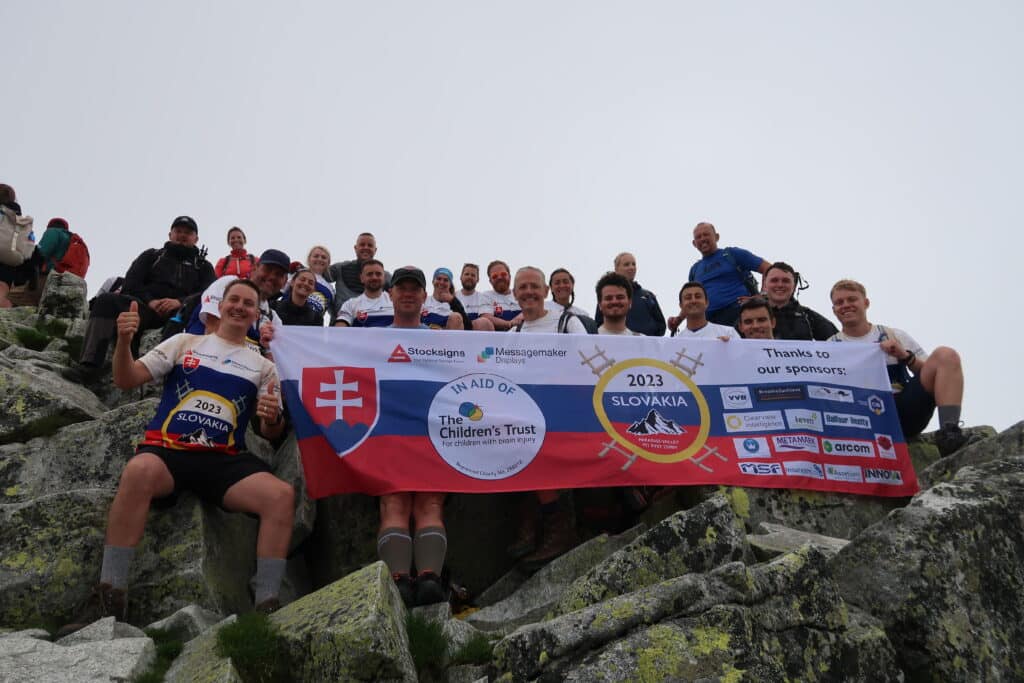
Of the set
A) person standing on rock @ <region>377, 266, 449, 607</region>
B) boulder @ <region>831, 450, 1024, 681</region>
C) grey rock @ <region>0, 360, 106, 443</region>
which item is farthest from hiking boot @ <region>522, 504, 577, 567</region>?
grey rock @ <region>0, 360, 106, 443</region>

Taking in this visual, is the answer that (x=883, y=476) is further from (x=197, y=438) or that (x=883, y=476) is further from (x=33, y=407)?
(x=33, y=407)

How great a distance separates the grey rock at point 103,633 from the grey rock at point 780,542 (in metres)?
4.14

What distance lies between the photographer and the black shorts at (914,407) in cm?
794

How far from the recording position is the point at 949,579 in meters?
4.31

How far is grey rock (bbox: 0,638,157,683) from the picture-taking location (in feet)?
13.1

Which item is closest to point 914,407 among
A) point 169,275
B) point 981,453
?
point 981,453

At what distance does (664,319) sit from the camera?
1073 centimetres

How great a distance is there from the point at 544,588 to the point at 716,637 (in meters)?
2.59

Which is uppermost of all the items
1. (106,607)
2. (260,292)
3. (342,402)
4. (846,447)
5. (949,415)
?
(260,292)

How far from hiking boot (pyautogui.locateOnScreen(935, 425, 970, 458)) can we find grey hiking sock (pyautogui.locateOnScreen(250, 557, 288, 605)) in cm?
618

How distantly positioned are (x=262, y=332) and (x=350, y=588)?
3269mm

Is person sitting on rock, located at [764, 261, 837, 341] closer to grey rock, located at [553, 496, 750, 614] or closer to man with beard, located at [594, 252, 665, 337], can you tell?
man with beard, located at [594, 252, 665, 337]

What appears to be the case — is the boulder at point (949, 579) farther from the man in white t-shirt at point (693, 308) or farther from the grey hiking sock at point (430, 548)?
the man in white t-shirt at point (693, 308)

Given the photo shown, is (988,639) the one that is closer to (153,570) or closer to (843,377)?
(843,377)
